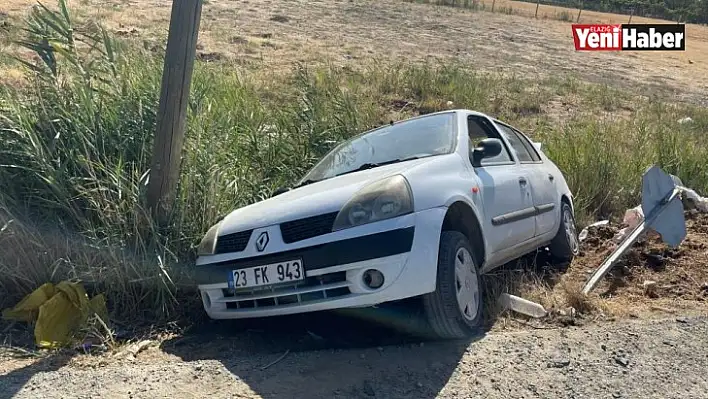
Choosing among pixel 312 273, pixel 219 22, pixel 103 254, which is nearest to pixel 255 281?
pixel 312 273

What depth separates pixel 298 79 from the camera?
8.59 meters

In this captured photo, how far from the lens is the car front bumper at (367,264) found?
385cm

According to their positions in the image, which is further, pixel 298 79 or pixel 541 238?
pixel 298 79

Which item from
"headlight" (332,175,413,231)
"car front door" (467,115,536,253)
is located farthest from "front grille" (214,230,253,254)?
"car front door" (467,115,536,253)

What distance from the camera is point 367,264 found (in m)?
3.88

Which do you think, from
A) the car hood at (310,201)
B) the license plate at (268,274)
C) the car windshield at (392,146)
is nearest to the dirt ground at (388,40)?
the car windshield at (392,146)

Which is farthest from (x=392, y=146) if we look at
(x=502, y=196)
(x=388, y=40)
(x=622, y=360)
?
(x=388, y=40)

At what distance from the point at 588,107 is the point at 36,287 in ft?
42.3

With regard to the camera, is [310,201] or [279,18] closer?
[310,201]

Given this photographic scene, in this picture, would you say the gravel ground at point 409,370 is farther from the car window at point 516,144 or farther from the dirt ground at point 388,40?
the dirt ground at point 388,40

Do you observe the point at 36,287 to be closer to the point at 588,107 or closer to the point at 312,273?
the point at 312,273

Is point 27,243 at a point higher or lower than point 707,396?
higher

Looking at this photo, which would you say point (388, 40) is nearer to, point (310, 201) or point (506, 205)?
point (506, 205)

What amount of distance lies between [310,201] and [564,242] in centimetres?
321
